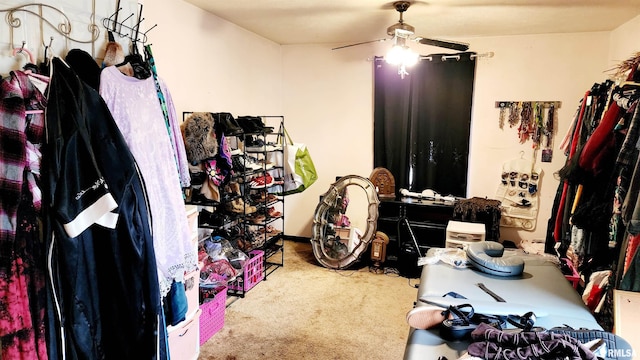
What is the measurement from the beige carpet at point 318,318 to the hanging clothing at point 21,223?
1274 millimetres

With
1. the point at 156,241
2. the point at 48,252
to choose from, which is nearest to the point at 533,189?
the point at 156,241

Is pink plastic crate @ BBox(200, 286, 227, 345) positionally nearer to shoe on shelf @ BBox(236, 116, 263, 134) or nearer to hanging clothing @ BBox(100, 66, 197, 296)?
hanging clothing @ BBox(100, 66, 197, 296)

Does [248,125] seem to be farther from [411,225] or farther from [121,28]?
[411,225]

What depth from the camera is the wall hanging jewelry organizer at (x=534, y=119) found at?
13.3 ft

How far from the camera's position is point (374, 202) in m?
4.10

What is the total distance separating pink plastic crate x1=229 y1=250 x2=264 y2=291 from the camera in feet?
11.3

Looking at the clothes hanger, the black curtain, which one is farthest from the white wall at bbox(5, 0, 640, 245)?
the clothes hanger

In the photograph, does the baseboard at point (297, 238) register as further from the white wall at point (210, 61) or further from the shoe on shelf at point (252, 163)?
the shoe on shelf at point (252, 163)

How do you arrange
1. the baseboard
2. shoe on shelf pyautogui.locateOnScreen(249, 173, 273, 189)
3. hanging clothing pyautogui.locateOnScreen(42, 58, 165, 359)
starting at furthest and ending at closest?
Result: the baseboard → shoe on shelf pyautogui.locateOnScreen(249, 173, 273, 189) → hanging clothing pyautogui.locateOnScreen(42, 58, 165, 359)

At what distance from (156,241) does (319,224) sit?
252cm

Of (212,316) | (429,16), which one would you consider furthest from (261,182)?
(429,16)

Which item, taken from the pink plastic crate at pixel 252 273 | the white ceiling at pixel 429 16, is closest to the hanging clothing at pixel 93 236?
the pink plastic crate at pixel 252 273

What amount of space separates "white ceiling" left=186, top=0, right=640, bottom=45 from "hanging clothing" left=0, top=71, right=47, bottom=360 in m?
1.93

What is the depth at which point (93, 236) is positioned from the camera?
1.64m
